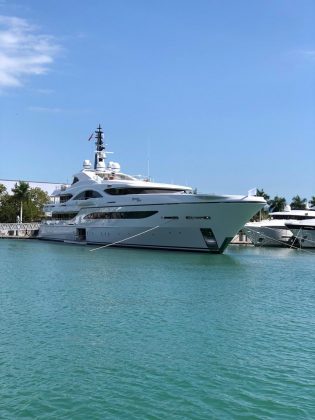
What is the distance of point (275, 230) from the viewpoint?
64562mm

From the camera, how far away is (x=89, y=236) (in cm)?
5228

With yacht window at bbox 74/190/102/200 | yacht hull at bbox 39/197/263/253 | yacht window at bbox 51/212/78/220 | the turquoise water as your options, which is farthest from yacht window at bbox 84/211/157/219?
the turquoise water

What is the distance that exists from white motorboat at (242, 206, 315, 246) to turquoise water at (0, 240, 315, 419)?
39541 mm

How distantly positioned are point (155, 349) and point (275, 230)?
177 feet

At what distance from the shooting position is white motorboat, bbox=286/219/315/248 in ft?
194

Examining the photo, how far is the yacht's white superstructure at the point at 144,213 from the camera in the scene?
3947 cm

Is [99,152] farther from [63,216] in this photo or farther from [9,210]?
[9,210]

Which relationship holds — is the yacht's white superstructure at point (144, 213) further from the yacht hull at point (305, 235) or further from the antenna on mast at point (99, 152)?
the yacht hull at point (305, 235)

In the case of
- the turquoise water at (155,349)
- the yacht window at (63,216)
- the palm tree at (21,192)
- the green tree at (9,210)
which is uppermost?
the palm tree at (21,192)

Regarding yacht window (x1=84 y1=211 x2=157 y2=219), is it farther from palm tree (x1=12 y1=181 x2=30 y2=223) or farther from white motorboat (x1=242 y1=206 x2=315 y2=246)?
palm tree (x1=12 y1=181 x2=30 y2=223)

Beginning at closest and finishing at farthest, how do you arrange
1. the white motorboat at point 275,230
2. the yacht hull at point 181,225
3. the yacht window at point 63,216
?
the yacht hull at point 181,225 < the yacht window at point 63,216 < the white motorboat at point 275,230

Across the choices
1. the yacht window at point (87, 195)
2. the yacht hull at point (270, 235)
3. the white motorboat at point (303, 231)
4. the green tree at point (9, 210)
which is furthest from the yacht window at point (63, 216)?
the green tree at point (9, 210)

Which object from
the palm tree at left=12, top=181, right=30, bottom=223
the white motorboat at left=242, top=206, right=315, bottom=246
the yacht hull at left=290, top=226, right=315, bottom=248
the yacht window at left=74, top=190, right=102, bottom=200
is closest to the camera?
the yacht window at left=74, top=190, right=102, bottom=200

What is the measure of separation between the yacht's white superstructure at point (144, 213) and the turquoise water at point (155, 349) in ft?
45.6
